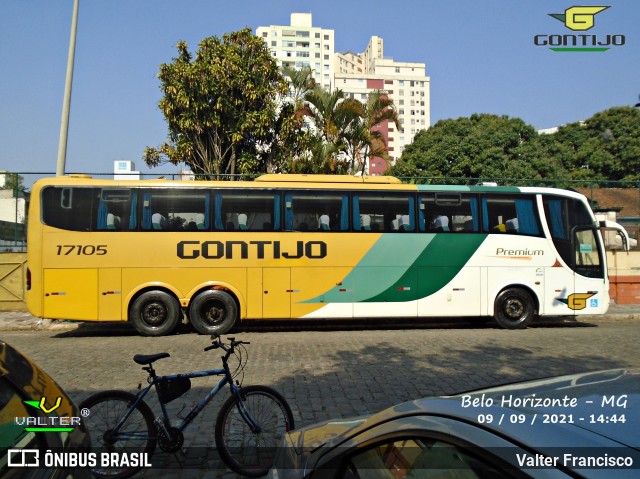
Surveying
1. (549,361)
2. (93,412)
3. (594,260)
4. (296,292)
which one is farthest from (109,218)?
(594,260)

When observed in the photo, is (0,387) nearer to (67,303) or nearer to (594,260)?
(67,303)

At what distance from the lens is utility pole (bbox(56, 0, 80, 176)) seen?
14.6 m

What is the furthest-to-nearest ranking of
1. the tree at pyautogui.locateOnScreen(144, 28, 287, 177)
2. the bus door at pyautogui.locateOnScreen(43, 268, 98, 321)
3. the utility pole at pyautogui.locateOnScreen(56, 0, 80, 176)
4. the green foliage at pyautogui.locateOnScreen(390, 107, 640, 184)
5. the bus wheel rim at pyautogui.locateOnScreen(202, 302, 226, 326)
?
1. the green foliage at pyautogui.locateOnScreen(390, 107, 640, 184)
2. the tree at pyautogui.locateOnScreen(144, 28, 287, 177)
3. the utility pole at pyautogui.locateOnScreen(56, 0, 80, 176)
4. the bus wheel rim at pyautogui.locateOnScreen(202, 302, 226, 326)
5. the bus door at pyautogui.locateOnScreen(43, 268, 98, 321)

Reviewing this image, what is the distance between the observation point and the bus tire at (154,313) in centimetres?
1222

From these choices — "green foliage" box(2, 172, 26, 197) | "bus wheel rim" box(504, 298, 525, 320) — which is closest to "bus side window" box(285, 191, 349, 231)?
"bus wheel rim" box(504, 298, 525, 320)

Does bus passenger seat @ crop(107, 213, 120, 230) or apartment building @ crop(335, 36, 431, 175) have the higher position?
apartment building @ crop(335, 36, 431, 175)

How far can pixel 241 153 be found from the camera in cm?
2108

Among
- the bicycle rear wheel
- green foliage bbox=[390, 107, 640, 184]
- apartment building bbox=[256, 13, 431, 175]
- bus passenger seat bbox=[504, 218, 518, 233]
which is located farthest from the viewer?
apartment building bbox=[256, 13, 431, 175]

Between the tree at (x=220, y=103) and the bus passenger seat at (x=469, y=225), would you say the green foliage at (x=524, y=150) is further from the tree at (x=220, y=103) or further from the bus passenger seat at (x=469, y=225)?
the bus passenger seat at (x=469, y=225)

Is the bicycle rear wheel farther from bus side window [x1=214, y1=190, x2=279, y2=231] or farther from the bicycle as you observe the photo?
bus side window [x1=214, y1=190, x2=279, y2=231]

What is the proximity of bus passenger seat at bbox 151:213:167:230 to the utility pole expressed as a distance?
397cm

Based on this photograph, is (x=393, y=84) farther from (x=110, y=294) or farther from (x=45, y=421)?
(x=45, y=421)

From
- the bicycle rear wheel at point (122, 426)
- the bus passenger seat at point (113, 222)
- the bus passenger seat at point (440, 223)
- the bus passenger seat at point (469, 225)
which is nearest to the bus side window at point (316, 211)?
the bus passenger seat at point (440, 223)

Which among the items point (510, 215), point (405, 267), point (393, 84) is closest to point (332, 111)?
point (510, 215)
